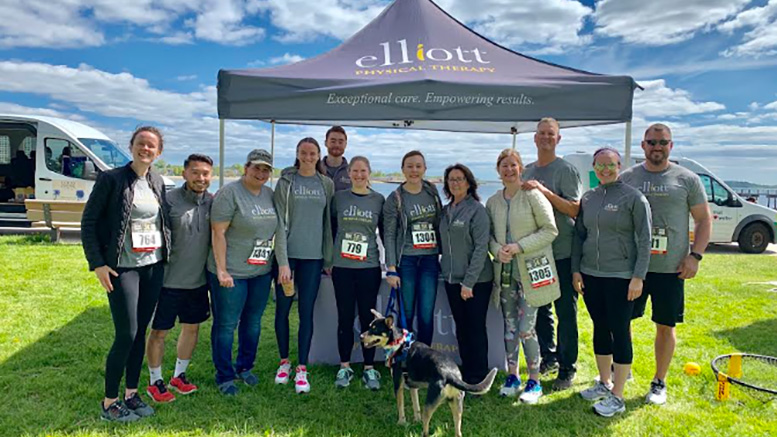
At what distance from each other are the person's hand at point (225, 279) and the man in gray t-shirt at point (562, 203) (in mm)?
1997

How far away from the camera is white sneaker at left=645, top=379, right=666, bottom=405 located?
10.1 ft

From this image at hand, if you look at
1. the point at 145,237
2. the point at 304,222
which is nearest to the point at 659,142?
the point at 304,222

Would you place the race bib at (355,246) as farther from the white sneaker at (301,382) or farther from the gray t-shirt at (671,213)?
the gray t-shirt at (671,213)

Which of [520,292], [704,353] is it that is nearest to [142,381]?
[520,292]

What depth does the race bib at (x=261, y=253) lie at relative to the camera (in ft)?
9.84

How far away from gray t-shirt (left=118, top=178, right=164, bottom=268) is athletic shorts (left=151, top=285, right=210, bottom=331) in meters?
0.37

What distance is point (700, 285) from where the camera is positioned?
261 inches

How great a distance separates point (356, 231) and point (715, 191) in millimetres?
9446

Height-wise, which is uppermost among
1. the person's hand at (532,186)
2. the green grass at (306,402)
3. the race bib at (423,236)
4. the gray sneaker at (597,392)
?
the person's hand at (532,186)

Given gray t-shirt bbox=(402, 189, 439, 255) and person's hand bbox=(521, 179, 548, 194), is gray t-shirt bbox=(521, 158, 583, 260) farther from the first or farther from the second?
gray t-shirt bbox=(402, 189, 439, 255)

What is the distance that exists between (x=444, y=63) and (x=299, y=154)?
63.3 inches

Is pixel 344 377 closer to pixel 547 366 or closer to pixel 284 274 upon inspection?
pixel 284 274

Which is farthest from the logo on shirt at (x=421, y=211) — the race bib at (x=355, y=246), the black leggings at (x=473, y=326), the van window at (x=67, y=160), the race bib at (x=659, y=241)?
the van window at (x=67, y=160)

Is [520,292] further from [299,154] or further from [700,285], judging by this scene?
[700,285]
